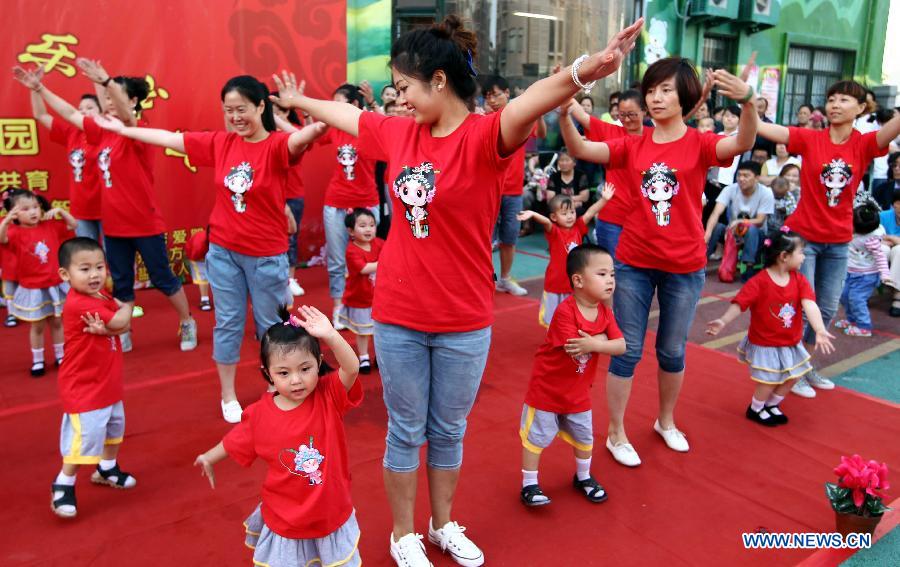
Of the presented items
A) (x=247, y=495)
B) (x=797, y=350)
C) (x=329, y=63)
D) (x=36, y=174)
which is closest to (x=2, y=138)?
(x=36, y=174)

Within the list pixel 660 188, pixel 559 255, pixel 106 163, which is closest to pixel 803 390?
pixel 559 255

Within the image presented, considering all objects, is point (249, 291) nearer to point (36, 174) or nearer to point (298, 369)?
point (298, 369)

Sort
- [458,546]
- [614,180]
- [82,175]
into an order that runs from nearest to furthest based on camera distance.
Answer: [458,546] < [82,175] < [614,180]

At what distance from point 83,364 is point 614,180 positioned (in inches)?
153

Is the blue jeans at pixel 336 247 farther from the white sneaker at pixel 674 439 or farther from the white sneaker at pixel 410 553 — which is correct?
the white sneaker at pixel 410 553

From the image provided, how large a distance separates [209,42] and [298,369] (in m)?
5.58

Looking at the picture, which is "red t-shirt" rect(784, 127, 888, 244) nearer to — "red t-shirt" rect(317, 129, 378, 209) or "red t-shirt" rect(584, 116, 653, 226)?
"red t-shirt" rect(584, 116, 653, 226)

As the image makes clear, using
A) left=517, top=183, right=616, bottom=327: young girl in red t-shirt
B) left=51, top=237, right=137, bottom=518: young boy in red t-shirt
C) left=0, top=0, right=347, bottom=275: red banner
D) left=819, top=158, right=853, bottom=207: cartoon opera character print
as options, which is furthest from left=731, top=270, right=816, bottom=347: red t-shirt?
left=0, top=0, right=347, bottom=275: red banner

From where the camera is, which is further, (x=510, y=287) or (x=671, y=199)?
(x=510, y=287)

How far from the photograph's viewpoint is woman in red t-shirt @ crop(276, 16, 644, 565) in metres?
2.28

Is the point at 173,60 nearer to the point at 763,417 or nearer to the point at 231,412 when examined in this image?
the point at 231,412

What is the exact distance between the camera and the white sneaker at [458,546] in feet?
8.93

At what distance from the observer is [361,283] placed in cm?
467

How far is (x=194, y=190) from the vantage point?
6.97 metres
